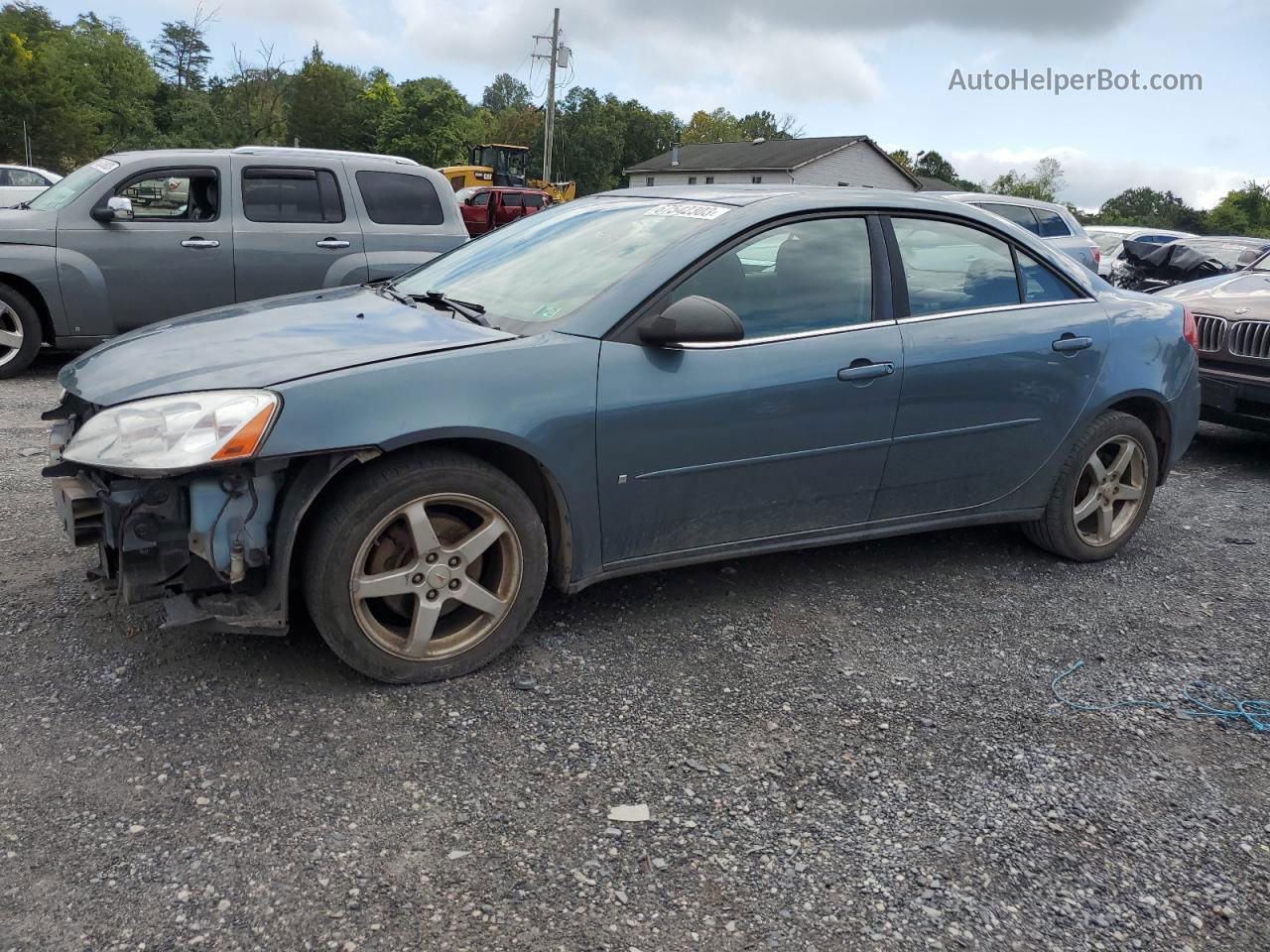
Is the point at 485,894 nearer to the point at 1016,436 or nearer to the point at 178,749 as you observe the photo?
the point at 178,749

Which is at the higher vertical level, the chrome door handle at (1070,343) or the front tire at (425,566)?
the chrome door handle at (1070,343)

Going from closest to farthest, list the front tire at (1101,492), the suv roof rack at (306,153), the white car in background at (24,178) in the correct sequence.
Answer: the front tire at (1101,492) → the suv roof rack at (306,153) → the white car in background at (24,178)

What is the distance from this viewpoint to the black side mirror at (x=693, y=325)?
11.0 feet

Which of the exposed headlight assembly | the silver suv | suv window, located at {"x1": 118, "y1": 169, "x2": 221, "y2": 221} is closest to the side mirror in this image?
the silver suv

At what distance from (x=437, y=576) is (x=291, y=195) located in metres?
6.07

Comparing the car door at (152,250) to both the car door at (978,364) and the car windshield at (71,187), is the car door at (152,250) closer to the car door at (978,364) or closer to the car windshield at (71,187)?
the car windshield at (71,187)

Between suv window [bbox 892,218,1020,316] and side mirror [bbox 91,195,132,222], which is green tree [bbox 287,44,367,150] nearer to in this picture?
side mirror [bbox 91,195,132,222]


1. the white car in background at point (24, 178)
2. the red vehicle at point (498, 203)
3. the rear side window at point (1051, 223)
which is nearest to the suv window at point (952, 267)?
the rear side window at point (1051, 223)

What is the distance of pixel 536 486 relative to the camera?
135 inches

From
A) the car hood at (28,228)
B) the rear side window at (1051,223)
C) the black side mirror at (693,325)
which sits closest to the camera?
the black side mirror at (693,325)

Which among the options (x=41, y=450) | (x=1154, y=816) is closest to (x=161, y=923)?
(x=1154, y=816)

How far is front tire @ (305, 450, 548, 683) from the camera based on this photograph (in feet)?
9.98

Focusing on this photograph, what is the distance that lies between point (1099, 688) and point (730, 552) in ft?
4.35

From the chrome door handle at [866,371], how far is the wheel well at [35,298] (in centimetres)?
638
